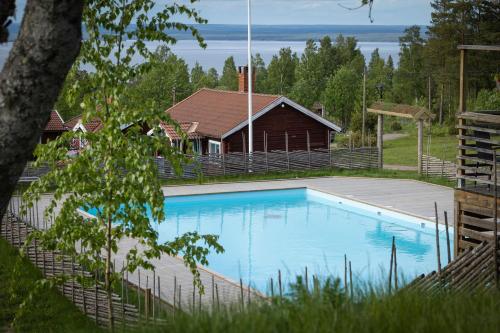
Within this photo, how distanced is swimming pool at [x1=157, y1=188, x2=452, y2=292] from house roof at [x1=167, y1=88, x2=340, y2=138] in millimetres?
5123

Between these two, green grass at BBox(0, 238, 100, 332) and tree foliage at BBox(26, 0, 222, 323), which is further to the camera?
green grass at BBox(0, 238, 100, 332)

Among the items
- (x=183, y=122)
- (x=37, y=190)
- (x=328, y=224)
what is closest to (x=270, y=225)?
(x=328, y=224)

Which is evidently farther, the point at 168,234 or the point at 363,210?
the point at 363,210

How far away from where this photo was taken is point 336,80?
4522cm

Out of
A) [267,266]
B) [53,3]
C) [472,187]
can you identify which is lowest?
[267,266]

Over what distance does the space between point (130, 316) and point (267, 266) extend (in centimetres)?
749

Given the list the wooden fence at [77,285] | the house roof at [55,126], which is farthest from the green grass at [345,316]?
the house roof at [55,126]

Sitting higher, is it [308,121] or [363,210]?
[308,121]

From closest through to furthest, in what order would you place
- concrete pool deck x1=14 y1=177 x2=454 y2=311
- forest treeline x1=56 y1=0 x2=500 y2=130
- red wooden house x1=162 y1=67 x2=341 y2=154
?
concrete pool deck x1=14 y1=177 x2=454 y2=311 → red wooden house x1=162 y1=67 x2=341 y2=154 → forest treeline x1=56 y1=0 x2=500 y2=130

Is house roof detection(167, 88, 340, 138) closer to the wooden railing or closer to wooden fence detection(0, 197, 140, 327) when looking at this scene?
wooden fence detection(0, 197, 140, 327)

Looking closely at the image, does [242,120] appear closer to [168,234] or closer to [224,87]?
[168,234]

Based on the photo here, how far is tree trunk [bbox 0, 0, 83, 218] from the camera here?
13.3ft

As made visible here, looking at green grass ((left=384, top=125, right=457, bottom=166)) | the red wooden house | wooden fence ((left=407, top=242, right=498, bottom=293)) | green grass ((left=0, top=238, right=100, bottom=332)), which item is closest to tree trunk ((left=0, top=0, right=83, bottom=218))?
green grass ((left=0, top=238, right=100, bottom=332))

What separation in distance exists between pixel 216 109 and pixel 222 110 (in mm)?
510
